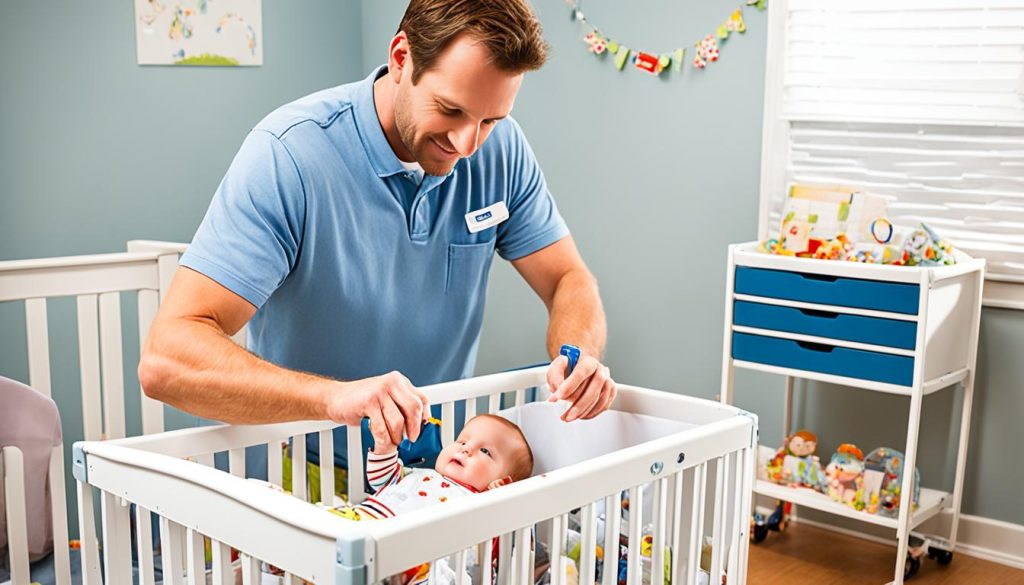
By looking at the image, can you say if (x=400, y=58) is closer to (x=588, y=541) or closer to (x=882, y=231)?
(x=588, y=541)

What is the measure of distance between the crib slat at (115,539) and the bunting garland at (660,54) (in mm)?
2244

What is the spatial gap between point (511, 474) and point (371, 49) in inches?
95.2

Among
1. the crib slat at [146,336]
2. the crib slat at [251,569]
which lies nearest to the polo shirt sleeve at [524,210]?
the crib slat at [146,336]

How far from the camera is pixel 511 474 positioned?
189 centimetres

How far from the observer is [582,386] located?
5.65ft

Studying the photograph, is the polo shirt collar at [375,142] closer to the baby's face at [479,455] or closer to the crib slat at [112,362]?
the baby's face at [479,455]

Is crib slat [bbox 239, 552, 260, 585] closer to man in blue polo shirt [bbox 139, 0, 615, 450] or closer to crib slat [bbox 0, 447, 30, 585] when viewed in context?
man in blue polo shirt [bbox 139, 0, 615, 450]

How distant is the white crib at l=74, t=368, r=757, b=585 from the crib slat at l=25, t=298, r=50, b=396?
79 centimetres

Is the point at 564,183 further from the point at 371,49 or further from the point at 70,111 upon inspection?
the point at 70,111

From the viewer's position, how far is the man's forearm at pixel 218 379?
145 centimetres

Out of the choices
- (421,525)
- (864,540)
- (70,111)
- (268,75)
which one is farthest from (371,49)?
(421,525)

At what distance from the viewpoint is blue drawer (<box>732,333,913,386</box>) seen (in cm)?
263

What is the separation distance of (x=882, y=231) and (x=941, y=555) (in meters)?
0.89

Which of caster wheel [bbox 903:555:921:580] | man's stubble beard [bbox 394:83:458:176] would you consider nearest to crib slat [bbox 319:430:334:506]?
man's stubble beard [bbox 394:83:458:176]
